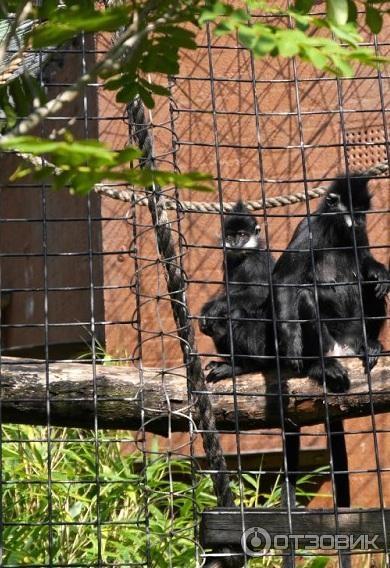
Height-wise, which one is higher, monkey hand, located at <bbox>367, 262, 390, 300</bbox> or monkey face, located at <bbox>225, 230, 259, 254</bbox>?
monkey face, located at <bbox>225, 230, 259, 254</bbox>

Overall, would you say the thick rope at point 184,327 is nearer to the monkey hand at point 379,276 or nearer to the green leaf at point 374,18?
the monkey hand at point 379,276

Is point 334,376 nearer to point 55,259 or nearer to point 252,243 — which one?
point 252,243

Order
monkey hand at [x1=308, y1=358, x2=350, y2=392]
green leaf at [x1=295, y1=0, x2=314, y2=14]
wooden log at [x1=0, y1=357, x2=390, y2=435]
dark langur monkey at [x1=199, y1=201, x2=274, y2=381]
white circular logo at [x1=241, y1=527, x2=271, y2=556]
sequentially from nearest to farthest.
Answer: green leaf at [x1=295, y1=0, x2=314, y2=14] → white circular logo at [x1=241, y1=527, x2=271, y2=556] → wooden log at [x1=0, y1=357, x2=390, y2=435] → monkey hand at [x1=308, y1=358, x2=350, y2=392] → dark langur monkey at [x1=199, y1=201, x2=274, y2=381]

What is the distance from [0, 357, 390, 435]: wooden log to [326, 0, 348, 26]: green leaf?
1.92m

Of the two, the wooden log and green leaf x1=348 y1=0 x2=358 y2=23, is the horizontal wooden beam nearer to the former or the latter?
the wooden log

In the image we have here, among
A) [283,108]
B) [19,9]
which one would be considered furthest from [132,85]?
[283,108]

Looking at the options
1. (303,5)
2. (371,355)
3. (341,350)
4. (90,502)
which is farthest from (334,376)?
(303,5)

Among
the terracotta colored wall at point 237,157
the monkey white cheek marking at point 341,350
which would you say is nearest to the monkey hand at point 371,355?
the monkey white cheek marking at point 341,350

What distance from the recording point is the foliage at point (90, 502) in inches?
168

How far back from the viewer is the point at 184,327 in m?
3.47

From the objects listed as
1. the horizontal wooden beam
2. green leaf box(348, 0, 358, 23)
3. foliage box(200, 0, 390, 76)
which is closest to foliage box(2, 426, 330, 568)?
the horizontal wooden beam

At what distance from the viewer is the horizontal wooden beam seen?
3344mm

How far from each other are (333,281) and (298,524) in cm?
128

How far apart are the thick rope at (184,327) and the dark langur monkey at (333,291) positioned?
23.7 inches
